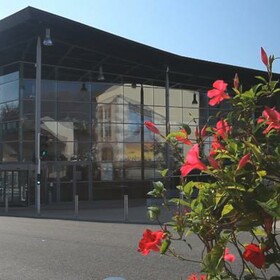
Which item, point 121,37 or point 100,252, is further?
point 121,37

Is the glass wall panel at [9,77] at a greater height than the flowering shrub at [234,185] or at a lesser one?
greater

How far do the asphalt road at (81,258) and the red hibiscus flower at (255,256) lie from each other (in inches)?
250

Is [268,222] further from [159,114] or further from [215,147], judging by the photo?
[159,114]

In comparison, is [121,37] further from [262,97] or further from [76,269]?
[262,97]

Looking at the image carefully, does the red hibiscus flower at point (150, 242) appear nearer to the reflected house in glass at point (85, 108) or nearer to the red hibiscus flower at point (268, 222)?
the red hibiscus flower at point (268, 222)

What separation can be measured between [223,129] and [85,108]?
34839 millimetres

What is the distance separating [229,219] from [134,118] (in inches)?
1441

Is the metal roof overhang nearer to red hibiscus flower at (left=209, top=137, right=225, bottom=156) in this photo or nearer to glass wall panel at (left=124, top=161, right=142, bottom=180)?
glass wall panel at (left=124, top=161, right=142, bottom=180)

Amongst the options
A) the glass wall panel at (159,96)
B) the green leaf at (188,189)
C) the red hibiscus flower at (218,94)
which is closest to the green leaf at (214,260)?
the green leaf at (188,189)

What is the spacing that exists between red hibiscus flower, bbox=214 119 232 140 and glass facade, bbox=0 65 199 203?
3069 centimetres

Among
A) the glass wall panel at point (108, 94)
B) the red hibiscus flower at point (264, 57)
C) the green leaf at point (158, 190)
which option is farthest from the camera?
the glass wall panel at point (108, 94)

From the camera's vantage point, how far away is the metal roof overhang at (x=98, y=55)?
30.1m

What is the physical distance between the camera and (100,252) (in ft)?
38.8

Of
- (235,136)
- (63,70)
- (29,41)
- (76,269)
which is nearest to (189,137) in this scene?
(235,136)
